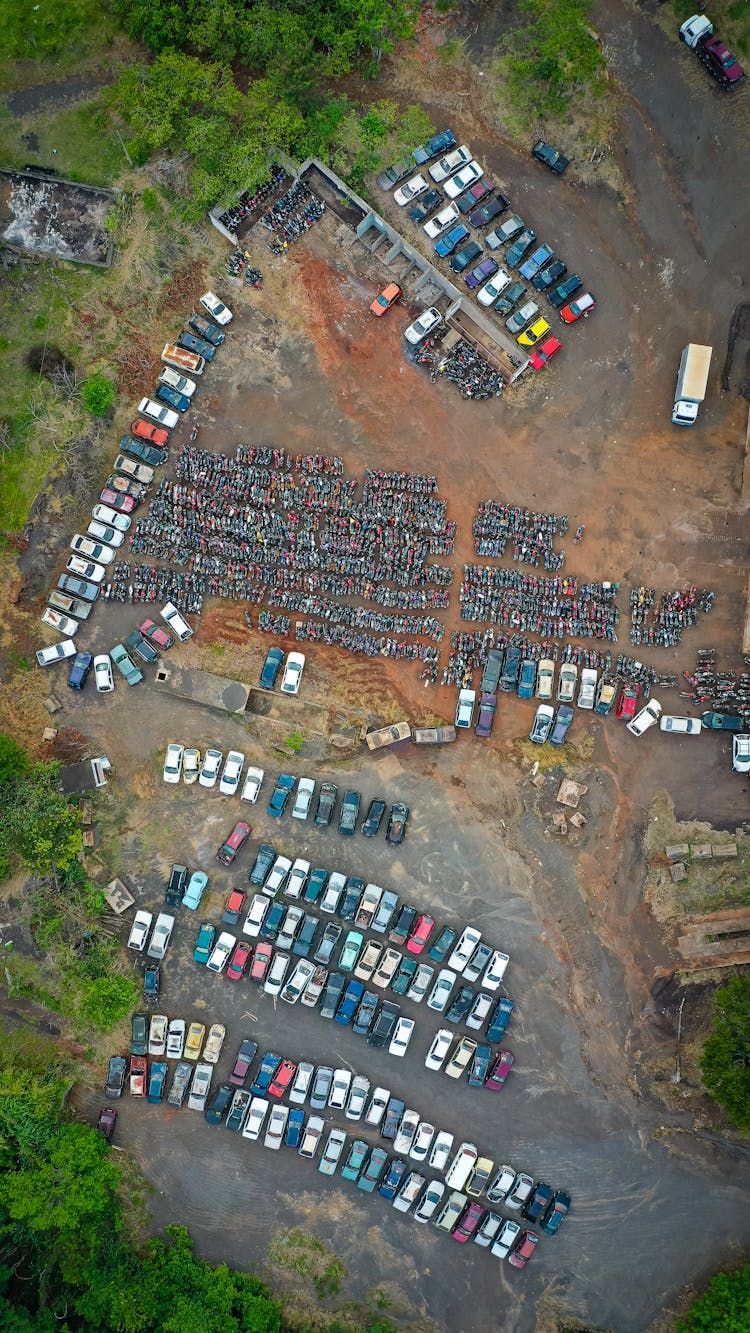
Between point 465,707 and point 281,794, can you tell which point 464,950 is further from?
point 465,707

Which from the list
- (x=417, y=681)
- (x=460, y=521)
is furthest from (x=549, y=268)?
(x=417, y=681)

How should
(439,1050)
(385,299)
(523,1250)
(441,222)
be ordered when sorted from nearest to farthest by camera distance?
(523,1250) → (439,1050) → (441,222) → (385,299)

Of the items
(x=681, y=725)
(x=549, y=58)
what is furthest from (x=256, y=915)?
(x=549, y=58)

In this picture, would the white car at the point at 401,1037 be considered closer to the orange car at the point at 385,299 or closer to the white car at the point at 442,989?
the white car at the point at 442,989

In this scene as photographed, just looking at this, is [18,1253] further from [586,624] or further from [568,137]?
[568,137]

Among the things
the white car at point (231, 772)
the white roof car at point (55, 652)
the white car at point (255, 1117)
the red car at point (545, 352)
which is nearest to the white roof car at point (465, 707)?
the white car at point (231, 772)

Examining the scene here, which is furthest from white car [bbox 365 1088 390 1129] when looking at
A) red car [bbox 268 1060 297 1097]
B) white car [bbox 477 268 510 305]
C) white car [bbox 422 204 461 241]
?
white car [bbox 422 204 461 241]
